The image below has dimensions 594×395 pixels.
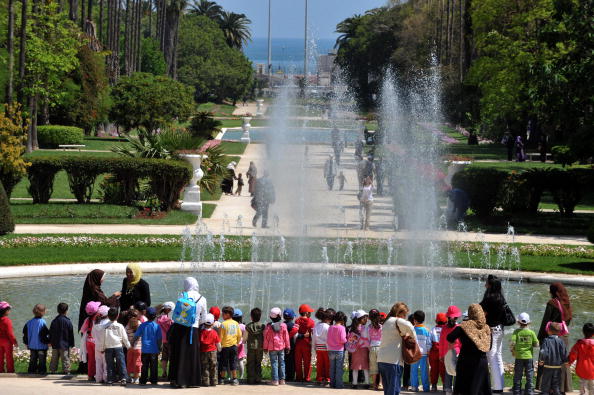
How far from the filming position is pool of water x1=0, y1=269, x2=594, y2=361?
62.7ft

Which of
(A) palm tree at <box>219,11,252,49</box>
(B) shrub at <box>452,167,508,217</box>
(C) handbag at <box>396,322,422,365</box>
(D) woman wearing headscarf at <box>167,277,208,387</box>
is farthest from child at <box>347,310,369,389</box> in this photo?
(A) palm tree at <box>219,11,252,49</box>

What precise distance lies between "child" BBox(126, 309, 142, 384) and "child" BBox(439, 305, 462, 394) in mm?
3662

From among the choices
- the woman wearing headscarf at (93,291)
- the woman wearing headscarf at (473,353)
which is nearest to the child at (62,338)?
the woman wearing headscarf at (93,291)

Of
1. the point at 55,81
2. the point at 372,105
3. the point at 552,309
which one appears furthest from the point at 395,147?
the point at 372,105

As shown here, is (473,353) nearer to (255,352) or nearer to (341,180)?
(255,352)

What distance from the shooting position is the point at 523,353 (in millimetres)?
13141

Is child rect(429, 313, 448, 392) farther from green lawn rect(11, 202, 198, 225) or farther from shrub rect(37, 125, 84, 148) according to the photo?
shrub rect(37, 125, 84, 148)

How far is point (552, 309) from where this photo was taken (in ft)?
45.0

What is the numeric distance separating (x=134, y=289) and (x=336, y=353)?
2.76 metres

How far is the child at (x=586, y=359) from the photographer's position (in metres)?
12.8

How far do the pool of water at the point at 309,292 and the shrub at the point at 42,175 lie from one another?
1036 centimetres

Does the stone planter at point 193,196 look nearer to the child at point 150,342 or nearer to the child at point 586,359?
the child at point 150,342

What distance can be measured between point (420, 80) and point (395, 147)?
29.3m

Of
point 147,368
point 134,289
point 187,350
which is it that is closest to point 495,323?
point 187,350
